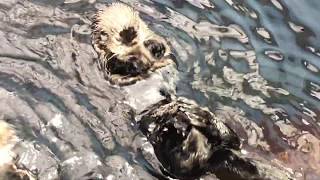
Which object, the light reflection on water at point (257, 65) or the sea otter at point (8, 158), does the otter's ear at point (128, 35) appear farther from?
Answer: the sea otter at point (8, 158)

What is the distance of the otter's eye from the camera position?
210 inches

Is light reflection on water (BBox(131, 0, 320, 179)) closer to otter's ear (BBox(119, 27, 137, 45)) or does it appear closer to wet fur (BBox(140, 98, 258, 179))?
wet fur (BBox(140, 98, 258, 179))

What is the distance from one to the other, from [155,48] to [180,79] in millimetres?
346

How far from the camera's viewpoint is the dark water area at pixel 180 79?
15.5 feet

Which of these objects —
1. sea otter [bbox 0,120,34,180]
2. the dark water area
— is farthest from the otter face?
sea otter [bbox 0,120,34,180]

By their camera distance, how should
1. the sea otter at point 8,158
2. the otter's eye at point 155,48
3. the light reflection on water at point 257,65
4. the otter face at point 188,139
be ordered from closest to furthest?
the sea otter at point 8,158, the otter face at point 188,139, the light reflection on water at point 257,65, the otter's eye at point 155,48

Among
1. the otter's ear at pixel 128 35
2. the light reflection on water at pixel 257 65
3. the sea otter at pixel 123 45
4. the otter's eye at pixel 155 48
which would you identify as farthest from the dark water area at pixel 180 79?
the otter's ear at pixel 128 35

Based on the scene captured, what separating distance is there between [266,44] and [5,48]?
2440 mm

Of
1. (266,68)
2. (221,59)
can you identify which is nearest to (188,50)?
(221,59)

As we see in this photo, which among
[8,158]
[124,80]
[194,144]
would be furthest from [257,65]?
[8,158]

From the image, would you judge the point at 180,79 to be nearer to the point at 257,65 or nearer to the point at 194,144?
the point at 257,65

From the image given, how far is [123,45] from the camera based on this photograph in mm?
5250

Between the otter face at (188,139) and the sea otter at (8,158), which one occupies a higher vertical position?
the otter face at (188,139)

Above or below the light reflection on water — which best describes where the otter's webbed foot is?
below
